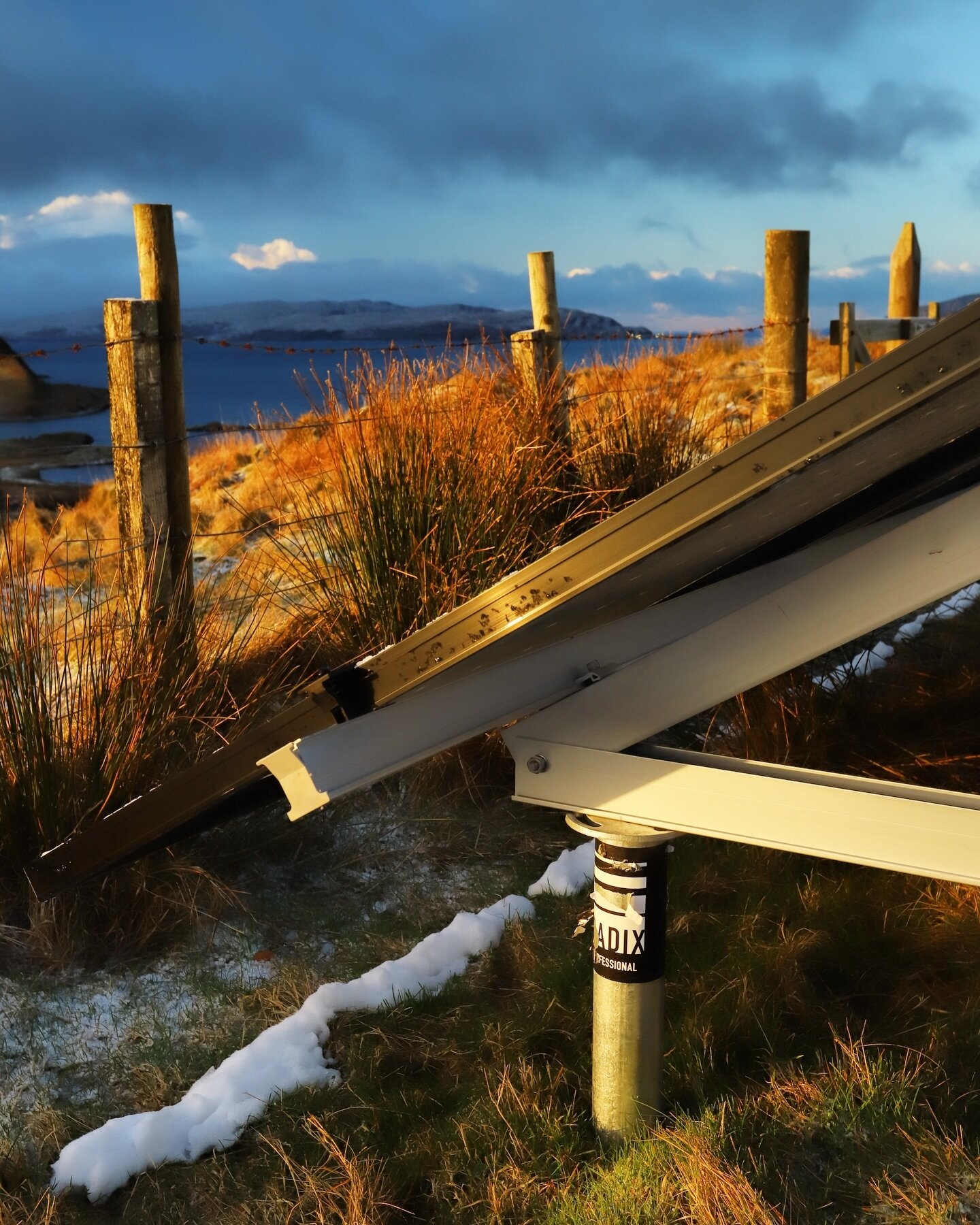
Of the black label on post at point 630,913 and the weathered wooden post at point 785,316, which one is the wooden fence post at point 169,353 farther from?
the weathered wooden post at point 785,316

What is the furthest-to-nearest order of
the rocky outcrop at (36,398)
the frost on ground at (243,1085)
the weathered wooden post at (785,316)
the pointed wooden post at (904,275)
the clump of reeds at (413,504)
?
the rocky outcrop at (36,398)
the pointed wooden post at (904,275)
the weathered wooden post at (785,316)
the clump of reeds at (413,504)
the frost on ground at (243,1085)

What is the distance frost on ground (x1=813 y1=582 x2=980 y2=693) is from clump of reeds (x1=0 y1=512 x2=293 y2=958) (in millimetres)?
2095

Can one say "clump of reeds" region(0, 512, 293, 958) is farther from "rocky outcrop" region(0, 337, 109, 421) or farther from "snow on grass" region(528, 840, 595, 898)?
"rocky outcrop" region(0, 337, 109, 421)

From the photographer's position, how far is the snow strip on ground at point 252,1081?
7.97 feet

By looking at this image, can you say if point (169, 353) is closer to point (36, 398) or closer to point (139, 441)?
point (139, 441)

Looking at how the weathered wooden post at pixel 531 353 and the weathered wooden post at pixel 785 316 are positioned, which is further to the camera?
the weathered wooden post at pixel 785 316

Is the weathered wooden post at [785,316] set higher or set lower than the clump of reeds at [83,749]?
higher

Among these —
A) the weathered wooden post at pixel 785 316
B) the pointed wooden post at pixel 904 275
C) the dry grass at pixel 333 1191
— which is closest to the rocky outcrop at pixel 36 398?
the pointed wooden post at pixel 904 275

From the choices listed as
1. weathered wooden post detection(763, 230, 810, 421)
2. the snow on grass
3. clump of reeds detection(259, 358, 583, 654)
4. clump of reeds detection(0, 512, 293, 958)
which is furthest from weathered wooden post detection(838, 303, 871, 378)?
clump of reeds detection(0, 512, 293, 958)

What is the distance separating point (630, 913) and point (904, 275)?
1109cm

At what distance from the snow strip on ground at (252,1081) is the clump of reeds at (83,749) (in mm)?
674

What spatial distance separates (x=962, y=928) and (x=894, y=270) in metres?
10.2

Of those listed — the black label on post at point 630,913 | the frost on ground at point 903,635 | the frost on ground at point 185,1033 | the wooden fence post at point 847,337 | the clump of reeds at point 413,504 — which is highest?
the wooden fence post at point 847,337

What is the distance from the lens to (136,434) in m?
3.71
